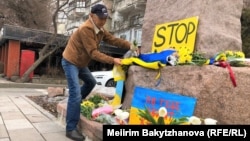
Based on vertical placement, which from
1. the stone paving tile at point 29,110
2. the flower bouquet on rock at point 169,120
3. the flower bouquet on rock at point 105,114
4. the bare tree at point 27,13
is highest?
the bare tree at point 27,13

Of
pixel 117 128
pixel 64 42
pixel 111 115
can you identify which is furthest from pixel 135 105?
pixel 64 42

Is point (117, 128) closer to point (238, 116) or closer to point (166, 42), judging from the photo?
point (238, 116)

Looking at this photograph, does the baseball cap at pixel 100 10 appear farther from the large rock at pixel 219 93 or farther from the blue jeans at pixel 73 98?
the large rock at pixel 219 93

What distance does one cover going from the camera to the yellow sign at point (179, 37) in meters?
4.31

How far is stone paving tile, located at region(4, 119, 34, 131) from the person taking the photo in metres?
5.08

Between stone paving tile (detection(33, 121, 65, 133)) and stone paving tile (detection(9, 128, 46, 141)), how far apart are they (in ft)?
0.42

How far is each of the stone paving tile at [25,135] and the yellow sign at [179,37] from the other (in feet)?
6.92


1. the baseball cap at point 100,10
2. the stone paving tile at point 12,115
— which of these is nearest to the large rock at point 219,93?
the baseball cap at point 100,10

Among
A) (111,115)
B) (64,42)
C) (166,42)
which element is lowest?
(111,115)

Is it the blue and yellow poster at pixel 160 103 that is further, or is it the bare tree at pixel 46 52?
the bare tree at pixel 46 52

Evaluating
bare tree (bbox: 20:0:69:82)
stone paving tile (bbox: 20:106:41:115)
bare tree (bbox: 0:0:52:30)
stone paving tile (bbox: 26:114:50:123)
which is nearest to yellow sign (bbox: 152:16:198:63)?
stone paving tile (bbox: 26:114:50:123)

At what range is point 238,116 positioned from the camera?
367 centimetres

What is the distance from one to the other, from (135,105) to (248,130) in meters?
1.74

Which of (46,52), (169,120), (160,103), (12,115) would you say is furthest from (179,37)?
(46,52)
